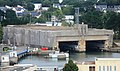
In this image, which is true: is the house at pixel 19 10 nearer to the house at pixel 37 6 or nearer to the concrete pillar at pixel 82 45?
the house at pixel 37 6

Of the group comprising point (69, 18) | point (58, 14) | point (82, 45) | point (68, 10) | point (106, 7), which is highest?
point (106, 7)

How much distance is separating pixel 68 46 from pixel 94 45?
1.26 m

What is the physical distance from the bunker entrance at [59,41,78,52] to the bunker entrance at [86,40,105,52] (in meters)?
0.64

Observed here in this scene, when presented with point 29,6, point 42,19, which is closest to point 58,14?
point 42,19

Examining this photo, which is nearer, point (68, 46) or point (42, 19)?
point (68, 46)

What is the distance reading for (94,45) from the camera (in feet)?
94.8

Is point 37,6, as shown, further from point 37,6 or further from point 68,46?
point 68,46

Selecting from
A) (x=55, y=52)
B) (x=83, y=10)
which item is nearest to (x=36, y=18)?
(x=83, y=10)

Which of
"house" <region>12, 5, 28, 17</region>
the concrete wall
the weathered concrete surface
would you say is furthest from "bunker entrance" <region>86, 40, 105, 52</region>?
"house" <region>12, 5, 28, 17</region>

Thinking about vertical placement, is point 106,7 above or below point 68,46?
above

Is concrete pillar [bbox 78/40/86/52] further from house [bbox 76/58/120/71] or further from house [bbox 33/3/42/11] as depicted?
house [bbox 33/3/42/11]

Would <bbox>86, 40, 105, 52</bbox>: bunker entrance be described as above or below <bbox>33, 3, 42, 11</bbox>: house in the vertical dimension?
below

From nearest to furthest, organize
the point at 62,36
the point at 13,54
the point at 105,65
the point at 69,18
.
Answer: the point at 105,65 < the point at 13,54 < the point at 62,36 < the point at 69,18

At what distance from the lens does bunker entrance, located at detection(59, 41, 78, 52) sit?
1113 inches
